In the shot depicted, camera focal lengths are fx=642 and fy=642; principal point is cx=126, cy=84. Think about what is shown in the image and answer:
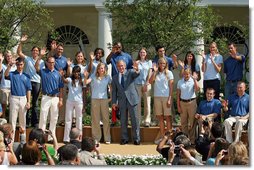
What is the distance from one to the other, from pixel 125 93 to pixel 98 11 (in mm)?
13745

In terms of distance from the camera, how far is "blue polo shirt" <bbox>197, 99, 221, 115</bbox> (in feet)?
38.7

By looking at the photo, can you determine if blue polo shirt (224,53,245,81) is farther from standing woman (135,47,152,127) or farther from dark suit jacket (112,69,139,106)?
dark suit jacket (112,69,139,106)

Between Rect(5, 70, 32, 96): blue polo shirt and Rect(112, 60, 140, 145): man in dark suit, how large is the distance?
1.68 meters

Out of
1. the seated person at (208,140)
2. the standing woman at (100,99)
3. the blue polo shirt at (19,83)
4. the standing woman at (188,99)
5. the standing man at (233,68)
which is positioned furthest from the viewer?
the standing man at (233,68)

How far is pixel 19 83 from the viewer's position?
1198 cm

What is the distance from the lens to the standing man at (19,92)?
11984mm

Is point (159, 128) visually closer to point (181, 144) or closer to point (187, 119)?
point (187, 119)

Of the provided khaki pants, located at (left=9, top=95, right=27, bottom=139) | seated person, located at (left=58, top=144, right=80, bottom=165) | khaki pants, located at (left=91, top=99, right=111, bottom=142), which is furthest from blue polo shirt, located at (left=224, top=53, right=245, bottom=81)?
seated person, located at (left=58, top=144, right=80, bottom=165)

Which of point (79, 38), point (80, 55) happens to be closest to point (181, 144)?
point (80, 55)

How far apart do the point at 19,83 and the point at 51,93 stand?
25.1 inches

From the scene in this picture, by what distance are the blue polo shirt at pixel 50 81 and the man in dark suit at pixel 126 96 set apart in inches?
43.3

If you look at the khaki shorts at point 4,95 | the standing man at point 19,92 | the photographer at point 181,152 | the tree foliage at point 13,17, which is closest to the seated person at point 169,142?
the photographer at point 181,152

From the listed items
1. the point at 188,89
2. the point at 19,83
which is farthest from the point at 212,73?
the point at 19,83

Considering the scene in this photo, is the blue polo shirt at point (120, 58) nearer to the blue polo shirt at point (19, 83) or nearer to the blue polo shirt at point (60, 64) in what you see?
the blue polo shirt at point (60, 64)
